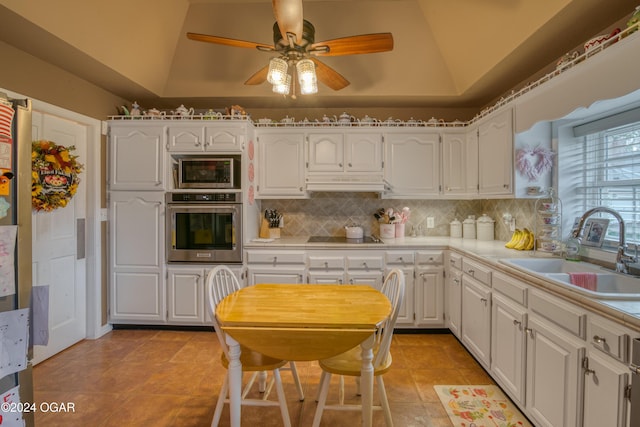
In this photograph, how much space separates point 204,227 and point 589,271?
3.05m

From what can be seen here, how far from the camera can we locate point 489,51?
99.2 inches

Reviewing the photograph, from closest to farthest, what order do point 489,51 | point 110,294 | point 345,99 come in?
point 489,51
point 110,294
point 345,99

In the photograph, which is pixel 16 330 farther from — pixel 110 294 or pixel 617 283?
pixel 617 283

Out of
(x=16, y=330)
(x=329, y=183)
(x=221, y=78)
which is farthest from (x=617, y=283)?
Answer: (x=221, y=78)

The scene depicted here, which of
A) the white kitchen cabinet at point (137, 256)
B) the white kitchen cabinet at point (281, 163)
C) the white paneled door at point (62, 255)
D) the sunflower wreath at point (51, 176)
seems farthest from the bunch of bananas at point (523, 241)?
the white paneled door at point (62, 255)

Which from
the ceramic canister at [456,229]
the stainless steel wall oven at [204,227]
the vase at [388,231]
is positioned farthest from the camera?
the ceramic canister at [456,229]

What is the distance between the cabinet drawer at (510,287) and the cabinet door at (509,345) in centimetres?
4

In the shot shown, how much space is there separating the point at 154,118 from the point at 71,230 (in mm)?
1297

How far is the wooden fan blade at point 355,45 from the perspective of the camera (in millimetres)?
1842

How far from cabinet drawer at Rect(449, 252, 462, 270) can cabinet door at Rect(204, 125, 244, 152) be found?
228 centimetres

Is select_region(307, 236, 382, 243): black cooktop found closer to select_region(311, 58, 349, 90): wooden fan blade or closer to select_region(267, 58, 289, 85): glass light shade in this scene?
select_region(311, 58, 349, 90): wooden fan blade

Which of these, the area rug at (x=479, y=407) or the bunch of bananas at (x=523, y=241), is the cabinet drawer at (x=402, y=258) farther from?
the area rug at (x=479, y=407)

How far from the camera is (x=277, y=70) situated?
1.92m

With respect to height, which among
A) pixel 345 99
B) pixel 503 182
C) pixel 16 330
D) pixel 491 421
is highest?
pixel 345 99
